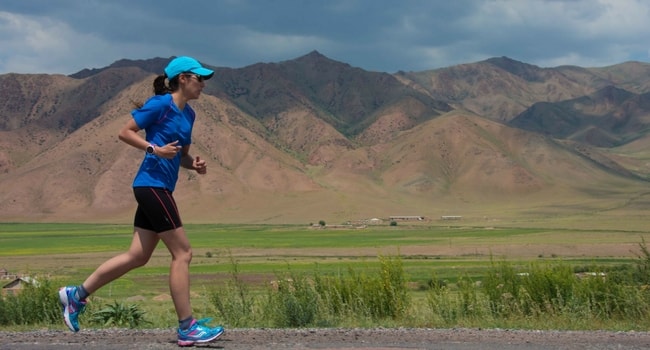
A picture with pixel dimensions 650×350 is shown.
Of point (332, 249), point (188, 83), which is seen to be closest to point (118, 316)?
point (188, 83)

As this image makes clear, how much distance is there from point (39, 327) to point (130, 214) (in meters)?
152

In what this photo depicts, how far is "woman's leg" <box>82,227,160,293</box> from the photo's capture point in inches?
300

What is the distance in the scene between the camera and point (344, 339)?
7.78 m

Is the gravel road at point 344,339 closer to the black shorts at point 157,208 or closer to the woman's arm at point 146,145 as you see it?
the black shorts at point 157,208

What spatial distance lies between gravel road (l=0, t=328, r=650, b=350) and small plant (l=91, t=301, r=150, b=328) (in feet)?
3.67

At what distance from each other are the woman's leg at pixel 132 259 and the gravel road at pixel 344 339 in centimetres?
58

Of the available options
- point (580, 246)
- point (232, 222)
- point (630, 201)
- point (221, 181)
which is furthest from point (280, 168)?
point (580, 246)

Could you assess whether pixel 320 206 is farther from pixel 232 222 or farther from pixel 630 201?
pixel 630 201

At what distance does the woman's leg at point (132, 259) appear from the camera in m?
7.62

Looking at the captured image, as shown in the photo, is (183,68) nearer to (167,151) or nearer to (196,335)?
(167,151)

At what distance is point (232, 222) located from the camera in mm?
144875

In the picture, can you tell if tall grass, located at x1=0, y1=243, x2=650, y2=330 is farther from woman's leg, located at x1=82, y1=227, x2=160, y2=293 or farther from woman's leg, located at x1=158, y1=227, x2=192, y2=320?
woman's leg, located at x1=158, y1=227, x2=192, y2=320

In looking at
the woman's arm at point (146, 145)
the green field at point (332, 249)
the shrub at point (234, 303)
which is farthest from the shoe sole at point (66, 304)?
the green field at point (332, 249)

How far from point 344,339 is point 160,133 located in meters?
2.71
